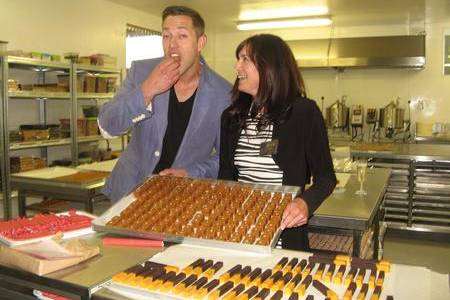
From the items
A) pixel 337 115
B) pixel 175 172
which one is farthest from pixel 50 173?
pixel 337 115

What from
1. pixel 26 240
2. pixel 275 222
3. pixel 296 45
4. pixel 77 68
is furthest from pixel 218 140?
pixel 296 45

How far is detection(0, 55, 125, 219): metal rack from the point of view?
399 cm

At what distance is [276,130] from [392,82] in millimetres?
5498

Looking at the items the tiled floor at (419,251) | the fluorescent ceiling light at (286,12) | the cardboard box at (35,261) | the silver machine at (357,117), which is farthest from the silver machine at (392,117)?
the cardboard box at (35,261)

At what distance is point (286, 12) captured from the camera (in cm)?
576

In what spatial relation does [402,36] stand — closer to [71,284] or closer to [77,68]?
[77,68]

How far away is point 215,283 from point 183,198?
625 millimetres

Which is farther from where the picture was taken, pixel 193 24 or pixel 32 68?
pixel 32 68

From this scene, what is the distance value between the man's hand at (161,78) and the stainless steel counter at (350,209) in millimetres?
1099

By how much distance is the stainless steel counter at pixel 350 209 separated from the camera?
2.20 m

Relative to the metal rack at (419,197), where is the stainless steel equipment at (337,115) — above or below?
above

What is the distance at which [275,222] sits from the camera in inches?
54.5

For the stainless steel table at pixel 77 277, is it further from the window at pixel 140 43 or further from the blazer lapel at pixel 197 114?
the window at pixel 140 43

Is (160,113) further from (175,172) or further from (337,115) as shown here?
(337,115)
